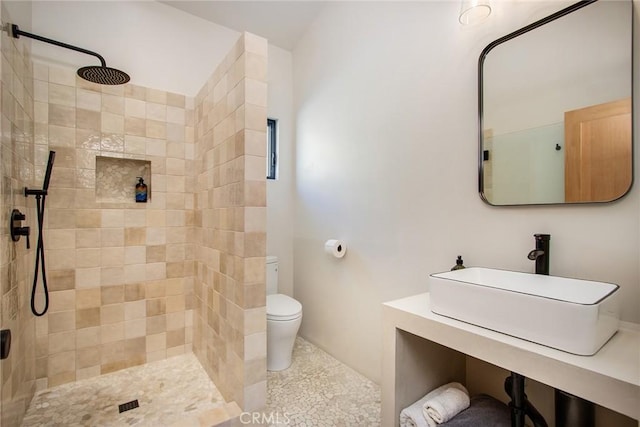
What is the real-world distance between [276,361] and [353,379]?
57 centimetres

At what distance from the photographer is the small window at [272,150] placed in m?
2.95

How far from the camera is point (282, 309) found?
219 cm

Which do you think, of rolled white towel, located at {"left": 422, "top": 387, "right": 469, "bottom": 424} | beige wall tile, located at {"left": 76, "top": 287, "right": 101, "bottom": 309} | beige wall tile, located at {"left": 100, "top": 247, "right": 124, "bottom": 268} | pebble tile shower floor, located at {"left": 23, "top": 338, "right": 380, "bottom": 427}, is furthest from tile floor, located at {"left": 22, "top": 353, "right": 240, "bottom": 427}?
rolled white towel, located at {"left": 422, "top": 387, "right": 469, "bottom": 424}

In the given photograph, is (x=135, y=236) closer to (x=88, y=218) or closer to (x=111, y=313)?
(x=88, y=218)

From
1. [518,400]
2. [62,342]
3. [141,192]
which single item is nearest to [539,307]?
[518,400]

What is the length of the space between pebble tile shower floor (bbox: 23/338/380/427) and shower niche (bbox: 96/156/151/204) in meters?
1.24

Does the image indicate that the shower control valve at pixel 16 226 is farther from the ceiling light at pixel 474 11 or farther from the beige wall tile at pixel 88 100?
the ceiling light at pixel 474 11

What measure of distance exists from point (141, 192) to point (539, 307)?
8.01ft

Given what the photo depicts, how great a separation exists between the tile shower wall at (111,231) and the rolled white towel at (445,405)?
185 centimetres

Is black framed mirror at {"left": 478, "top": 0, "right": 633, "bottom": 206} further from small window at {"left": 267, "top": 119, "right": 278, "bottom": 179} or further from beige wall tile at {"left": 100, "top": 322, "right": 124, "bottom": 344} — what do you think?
beige wall tile at {"left": 100, "top": 322, "right": 124, "bottom": 344}

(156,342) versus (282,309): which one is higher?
(282,309)

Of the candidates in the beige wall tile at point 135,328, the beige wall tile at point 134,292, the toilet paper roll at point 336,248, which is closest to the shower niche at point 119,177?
the beige wall tile at point 134,292

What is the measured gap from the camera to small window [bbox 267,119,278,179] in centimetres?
295

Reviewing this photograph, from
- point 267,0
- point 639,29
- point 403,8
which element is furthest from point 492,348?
point 267,0
